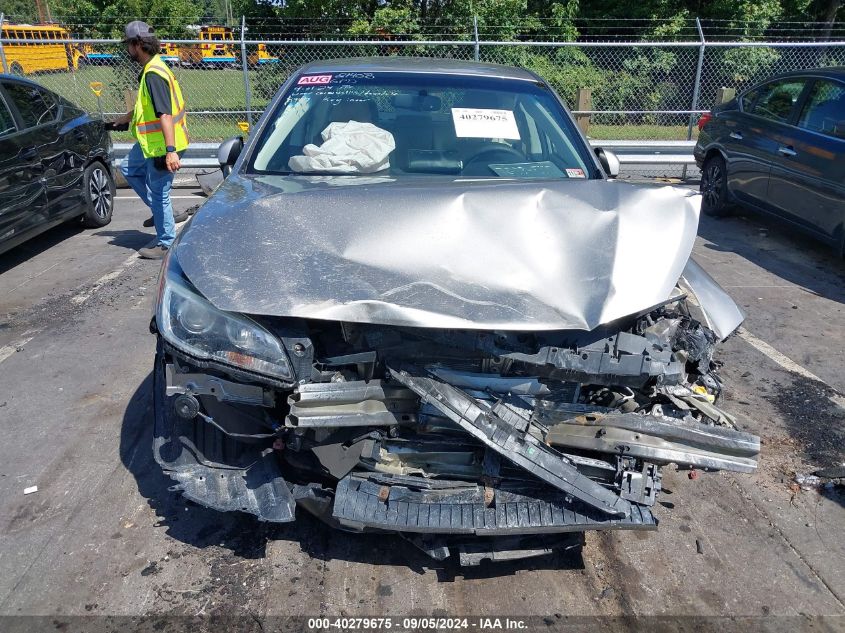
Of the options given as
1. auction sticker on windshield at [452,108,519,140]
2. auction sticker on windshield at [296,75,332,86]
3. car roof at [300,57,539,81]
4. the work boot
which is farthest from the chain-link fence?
auction sticker on windshield at [452,108,519,140]

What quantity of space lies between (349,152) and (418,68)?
881 mm

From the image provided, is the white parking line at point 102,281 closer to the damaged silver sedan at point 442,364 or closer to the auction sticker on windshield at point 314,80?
the auction sticker on windshield at point 314,80

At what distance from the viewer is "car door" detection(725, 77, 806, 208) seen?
7203 mm

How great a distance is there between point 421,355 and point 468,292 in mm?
295

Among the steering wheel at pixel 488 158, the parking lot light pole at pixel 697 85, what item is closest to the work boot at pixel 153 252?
the steering wheel at pixel 488 158

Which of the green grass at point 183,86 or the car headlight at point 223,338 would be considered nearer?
the car headlight at point 223,338

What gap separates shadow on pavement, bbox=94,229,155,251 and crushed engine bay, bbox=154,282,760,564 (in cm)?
510

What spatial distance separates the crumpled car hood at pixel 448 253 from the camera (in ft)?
7.66

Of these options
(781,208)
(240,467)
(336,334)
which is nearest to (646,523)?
(336,334)

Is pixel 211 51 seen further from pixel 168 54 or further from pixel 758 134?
pixel 758 134

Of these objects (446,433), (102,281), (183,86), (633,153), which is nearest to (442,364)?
(446,433)

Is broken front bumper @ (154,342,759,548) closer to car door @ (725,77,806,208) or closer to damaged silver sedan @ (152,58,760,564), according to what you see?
damaged silver sedan @ (152,58,760,564)

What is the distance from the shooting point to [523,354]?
2393 mm

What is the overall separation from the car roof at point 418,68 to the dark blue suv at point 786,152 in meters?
3.67
